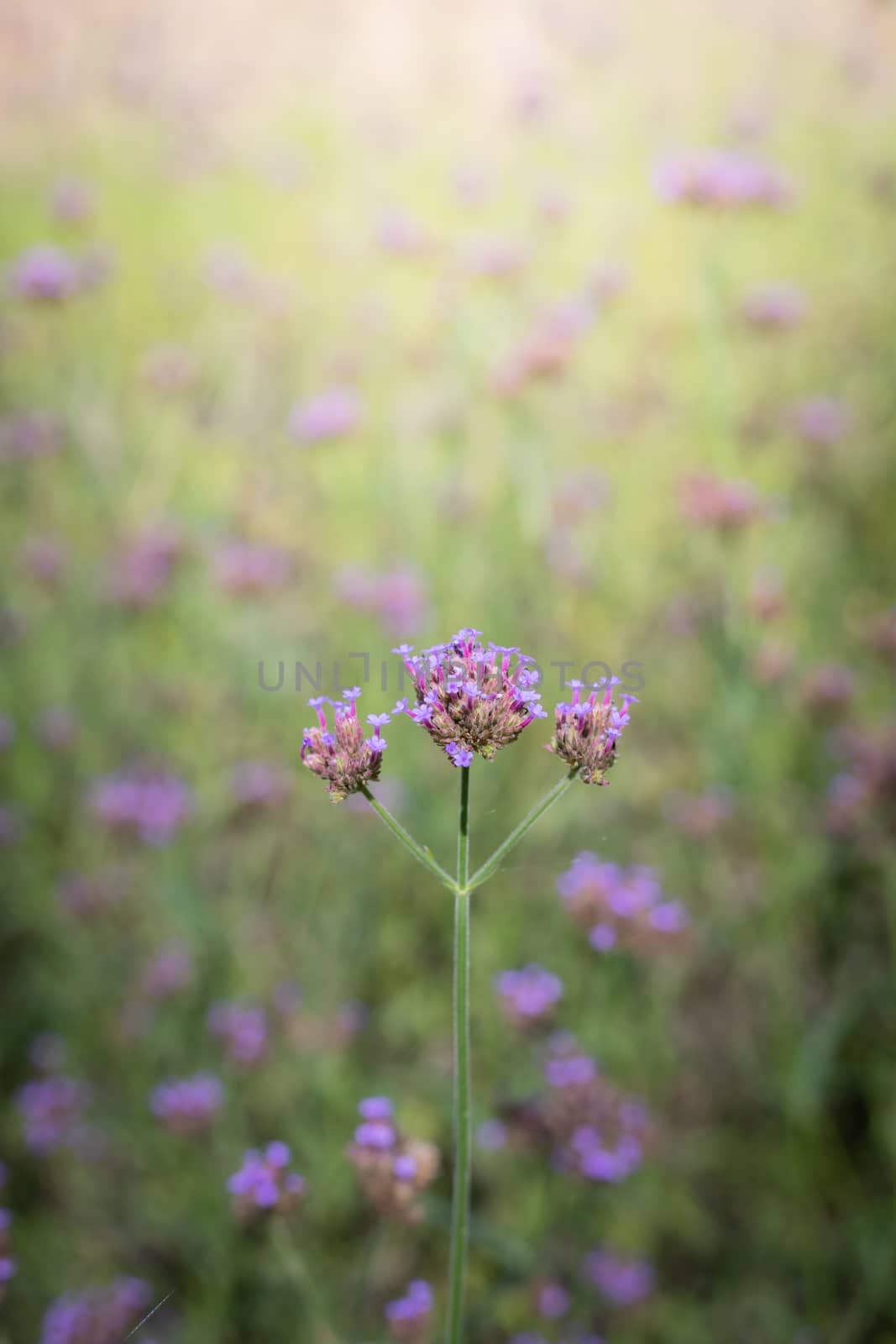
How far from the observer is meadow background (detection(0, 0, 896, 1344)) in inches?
60.4

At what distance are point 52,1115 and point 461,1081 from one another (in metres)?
1.32

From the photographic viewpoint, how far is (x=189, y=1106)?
1.41 m

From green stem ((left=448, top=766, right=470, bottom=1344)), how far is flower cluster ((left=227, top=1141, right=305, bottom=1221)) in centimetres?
25

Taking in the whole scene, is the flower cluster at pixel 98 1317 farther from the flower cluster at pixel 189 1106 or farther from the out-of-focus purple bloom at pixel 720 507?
the out-of-focus purple bloom at pixel 720 507

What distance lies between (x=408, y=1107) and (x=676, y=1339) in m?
0.57

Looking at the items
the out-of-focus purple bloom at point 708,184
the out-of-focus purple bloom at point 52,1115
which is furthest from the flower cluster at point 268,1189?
the out-of-focus purple bloom at point 708,184

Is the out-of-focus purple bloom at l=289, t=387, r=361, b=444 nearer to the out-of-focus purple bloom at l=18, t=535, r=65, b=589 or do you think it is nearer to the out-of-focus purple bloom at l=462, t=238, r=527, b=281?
the out-of-focus purple bloom at l=462, t=238, r=527, b=281

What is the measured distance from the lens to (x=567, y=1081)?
1182 mm

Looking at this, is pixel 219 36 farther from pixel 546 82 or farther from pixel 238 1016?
pixel 238 1016

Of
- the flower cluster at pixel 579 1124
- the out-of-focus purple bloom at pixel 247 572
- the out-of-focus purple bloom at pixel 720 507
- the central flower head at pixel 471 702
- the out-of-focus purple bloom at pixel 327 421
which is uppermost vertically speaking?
the out-of-focus purple bloom at pixel 327 421

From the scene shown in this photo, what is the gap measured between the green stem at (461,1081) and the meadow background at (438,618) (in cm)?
24

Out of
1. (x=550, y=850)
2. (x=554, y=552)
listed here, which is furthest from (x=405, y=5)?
(x=550, y=850)

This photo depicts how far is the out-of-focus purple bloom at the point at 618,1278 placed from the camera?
1372mm

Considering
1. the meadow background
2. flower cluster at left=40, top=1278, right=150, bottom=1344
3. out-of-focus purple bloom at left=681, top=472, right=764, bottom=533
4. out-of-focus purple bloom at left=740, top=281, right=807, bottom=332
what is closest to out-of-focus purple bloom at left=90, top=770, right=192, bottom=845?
the meadow background
